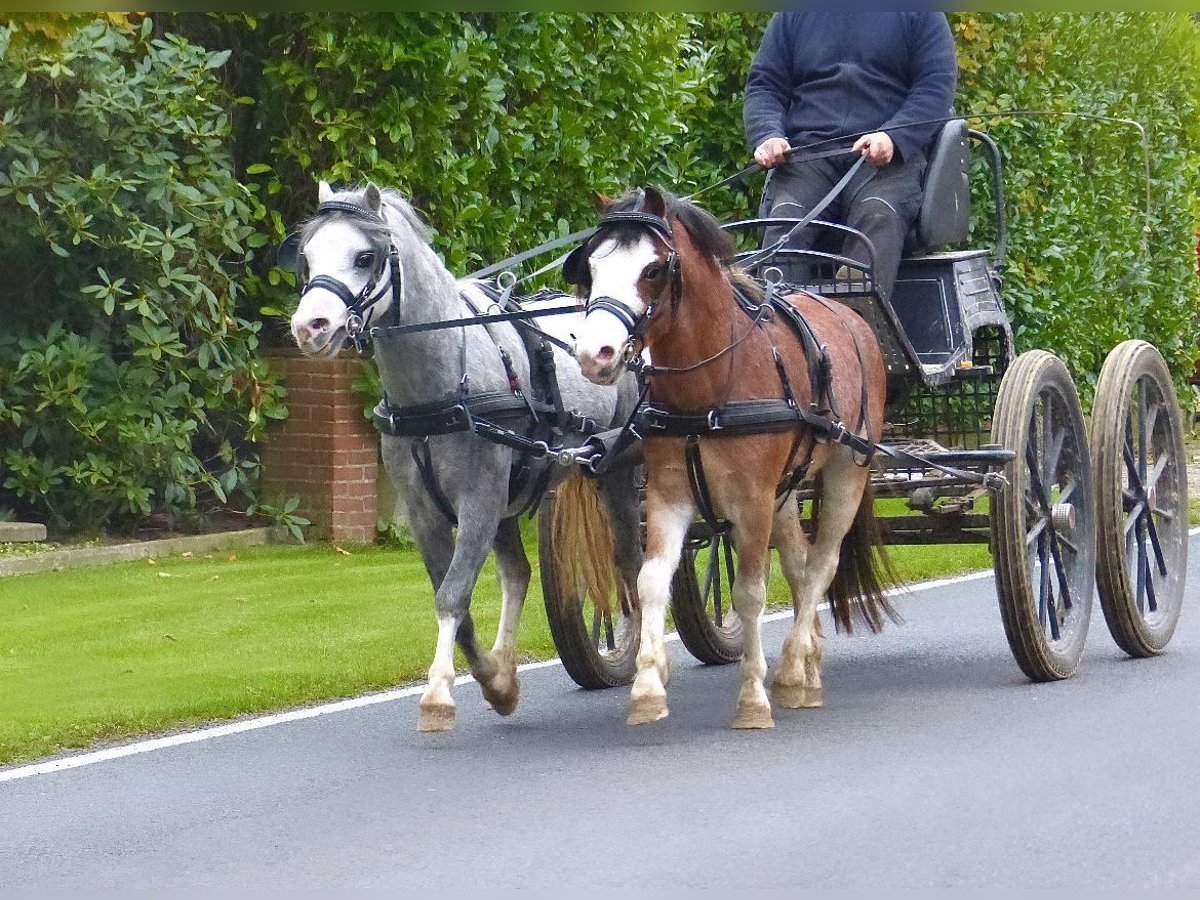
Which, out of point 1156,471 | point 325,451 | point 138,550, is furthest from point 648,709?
point 325,451

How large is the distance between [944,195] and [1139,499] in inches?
65.8

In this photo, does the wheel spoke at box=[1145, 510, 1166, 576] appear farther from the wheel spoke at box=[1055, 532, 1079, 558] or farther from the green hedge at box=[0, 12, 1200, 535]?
the green hedge at box=[0, 12, 1200, 535]

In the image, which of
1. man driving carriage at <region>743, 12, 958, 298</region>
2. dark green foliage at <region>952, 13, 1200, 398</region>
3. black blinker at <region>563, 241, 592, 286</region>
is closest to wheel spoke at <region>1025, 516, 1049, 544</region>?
man driving carriage at <region>743, 12, 958, 298</region>

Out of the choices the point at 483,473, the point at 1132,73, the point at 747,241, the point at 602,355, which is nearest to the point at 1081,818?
the point at 602,355

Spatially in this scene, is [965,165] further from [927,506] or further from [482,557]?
[482,557]

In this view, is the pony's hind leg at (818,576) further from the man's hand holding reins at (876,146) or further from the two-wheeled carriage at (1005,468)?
the man's hand holding reins at (876,146)

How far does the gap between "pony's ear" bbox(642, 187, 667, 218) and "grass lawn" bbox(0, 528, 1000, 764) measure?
2920 millimetres

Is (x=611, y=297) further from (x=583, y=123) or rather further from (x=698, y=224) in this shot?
(x=583, y=123)

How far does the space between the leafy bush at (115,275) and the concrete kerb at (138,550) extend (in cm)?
29

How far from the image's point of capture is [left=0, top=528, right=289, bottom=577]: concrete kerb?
11148mm

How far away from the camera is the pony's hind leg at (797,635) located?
694 cm

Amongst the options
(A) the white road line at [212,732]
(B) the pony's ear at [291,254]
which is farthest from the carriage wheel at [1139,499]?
(B) the pony's ear at [291,254]

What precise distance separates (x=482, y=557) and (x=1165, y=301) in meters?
15.4

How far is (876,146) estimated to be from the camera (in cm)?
769
